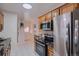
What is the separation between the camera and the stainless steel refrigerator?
129cm

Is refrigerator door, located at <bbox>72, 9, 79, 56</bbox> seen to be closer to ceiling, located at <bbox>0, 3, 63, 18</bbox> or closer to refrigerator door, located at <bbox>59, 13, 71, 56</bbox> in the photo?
refrigerator door, located at <bbox>59, 13, 71, 56</bbox>

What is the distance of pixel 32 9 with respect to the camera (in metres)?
1.37

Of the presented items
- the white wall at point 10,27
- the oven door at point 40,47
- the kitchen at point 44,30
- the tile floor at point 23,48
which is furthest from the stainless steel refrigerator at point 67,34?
the white wall at point 10,27

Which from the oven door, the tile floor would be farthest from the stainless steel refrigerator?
the tile floor

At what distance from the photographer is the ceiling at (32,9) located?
1.33 meters

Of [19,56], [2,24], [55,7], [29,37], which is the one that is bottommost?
[19,56]

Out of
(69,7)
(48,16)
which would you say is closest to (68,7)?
(69,7)

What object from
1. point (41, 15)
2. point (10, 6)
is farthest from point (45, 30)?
point (10, 6)

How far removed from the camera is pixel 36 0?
4.40 feet

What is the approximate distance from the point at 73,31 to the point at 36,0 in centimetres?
48

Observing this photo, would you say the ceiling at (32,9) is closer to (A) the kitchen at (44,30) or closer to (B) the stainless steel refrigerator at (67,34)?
(A) the kitchen at (44,30)

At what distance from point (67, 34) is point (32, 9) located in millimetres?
441

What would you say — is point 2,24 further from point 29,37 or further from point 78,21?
point 78,21

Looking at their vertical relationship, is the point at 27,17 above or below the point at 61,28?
above
